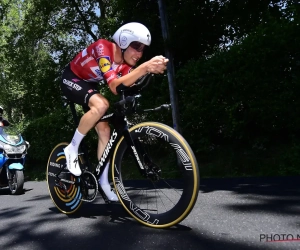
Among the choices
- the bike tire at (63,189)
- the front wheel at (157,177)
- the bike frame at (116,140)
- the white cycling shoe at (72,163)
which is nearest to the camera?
the front wheel at (157,177)

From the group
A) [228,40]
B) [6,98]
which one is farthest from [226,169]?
[6,98]

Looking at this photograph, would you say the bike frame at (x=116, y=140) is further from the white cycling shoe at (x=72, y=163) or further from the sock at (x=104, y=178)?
the white cycling shoe at (x=72, y=163)

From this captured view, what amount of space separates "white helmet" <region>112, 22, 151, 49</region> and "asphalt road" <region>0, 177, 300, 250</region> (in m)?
1.63

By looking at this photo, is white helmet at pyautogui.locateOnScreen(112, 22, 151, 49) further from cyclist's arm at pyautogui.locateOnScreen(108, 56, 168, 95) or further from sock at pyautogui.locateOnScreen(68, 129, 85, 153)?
sock at pyautogui.locateOnScreen(68, 129, 85, 153)

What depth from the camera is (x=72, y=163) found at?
11.4 ft

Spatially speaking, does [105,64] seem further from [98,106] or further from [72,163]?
[72,163]

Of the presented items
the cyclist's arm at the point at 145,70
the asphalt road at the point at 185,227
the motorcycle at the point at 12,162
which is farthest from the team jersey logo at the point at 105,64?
the motorcycle at the point at 12,162

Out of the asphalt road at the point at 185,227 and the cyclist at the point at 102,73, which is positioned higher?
the cyclist at the point at 102,73

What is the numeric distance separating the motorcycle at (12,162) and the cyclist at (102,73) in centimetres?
289

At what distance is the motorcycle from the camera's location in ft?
19.7

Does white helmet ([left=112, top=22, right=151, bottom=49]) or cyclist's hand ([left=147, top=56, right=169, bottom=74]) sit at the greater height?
white helmet ([left=112, top=22, right=151, bottom=49])

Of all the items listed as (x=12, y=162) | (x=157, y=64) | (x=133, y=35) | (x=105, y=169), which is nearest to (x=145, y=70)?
(x=157, y=64)

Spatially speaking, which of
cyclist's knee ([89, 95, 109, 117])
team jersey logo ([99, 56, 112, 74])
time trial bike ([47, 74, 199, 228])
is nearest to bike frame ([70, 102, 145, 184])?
time trial bike ([47, 74, 199, 228])

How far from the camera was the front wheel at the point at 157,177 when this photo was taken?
8.65ft
